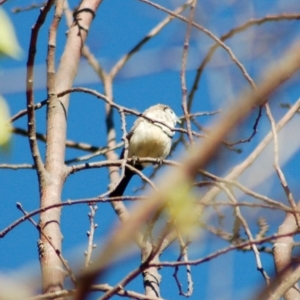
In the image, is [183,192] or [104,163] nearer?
[183,192]

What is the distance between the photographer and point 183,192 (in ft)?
A: 3.01

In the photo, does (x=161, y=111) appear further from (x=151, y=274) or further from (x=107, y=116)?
(x=151, y=274)

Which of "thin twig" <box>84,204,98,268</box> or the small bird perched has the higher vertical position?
the small bird perched

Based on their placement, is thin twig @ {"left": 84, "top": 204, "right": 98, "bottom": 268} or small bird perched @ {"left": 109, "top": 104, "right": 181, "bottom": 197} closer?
thin twig @ {"left": 84, "top": 204, "right": 98, "bottom": 268}

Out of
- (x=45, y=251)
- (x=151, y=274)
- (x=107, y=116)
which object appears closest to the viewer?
(x=45, y=251)

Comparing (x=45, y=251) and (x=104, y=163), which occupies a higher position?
(x=104, y=163)

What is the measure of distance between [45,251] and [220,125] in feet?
7.65

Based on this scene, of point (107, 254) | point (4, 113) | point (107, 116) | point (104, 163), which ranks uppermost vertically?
point (107, 116)

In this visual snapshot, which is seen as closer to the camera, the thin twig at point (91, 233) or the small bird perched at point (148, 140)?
the thin twig at point (91, 233)

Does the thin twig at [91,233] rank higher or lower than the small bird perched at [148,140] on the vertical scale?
lower

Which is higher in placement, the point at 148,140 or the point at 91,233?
the point at 148,140

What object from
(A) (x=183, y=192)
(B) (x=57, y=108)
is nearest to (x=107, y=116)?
(B) (x=57, y=108)

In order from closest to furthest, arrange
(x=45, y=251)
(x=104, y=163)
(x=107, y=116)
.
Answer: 1. (x=45, y=251)
2. (x=104, y=163)
3. (x=107, y=116)

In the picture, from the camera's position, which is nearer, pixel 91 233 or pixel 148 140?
pixel 91 233
